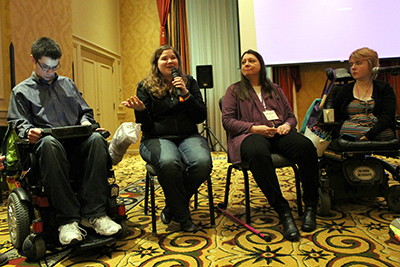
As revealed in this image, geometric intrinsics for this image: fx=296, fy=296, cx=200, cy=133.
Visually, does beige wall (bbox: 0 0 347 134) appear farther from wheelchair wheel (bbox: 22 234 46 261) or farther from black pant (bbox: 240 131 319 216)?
black pant (bbox: 240 131 319 216)

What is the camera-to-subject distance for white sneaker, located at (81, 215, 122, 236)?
4.54 feet

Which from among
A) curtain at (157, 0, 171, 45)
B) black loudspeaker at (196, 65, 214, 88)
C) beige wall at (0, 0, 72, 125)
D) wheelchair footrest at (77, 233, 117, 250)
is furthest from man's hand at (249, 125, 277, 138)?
curtain at (157, 0, 171, 45)

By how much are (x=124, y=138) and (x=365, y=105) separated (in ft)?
5.17

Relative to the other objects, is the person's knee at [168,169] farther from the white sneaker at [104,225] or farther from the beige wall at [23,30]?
the beige wall at [23,30]

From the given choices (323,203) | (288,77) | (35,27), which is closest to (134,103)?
(323,203)

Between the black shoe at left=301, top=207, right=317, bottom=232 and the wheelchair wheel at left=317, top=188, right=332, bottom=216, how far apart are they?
15 centimetres

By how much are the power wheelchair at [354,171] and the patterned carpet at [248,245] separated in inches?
3.9

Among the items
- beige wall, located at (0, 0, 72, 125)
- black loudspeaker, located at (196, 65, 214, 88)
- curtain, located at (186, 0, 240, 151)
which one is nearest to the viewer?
beige wall, located at (0, 0, 72, 125)

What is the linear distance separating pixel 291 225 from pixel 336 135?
840 mm

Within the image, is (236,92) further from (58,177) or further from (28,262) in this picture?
(28,262)

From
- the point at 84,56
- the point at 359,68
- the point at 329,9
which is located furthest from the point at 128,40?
the point at 359,68

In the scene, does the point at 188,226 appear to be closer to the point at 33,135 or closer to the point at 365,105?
the point at 33,135

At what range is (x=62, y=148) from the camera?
56.4 inches

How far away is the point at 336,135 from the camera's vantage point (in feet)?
6.70
